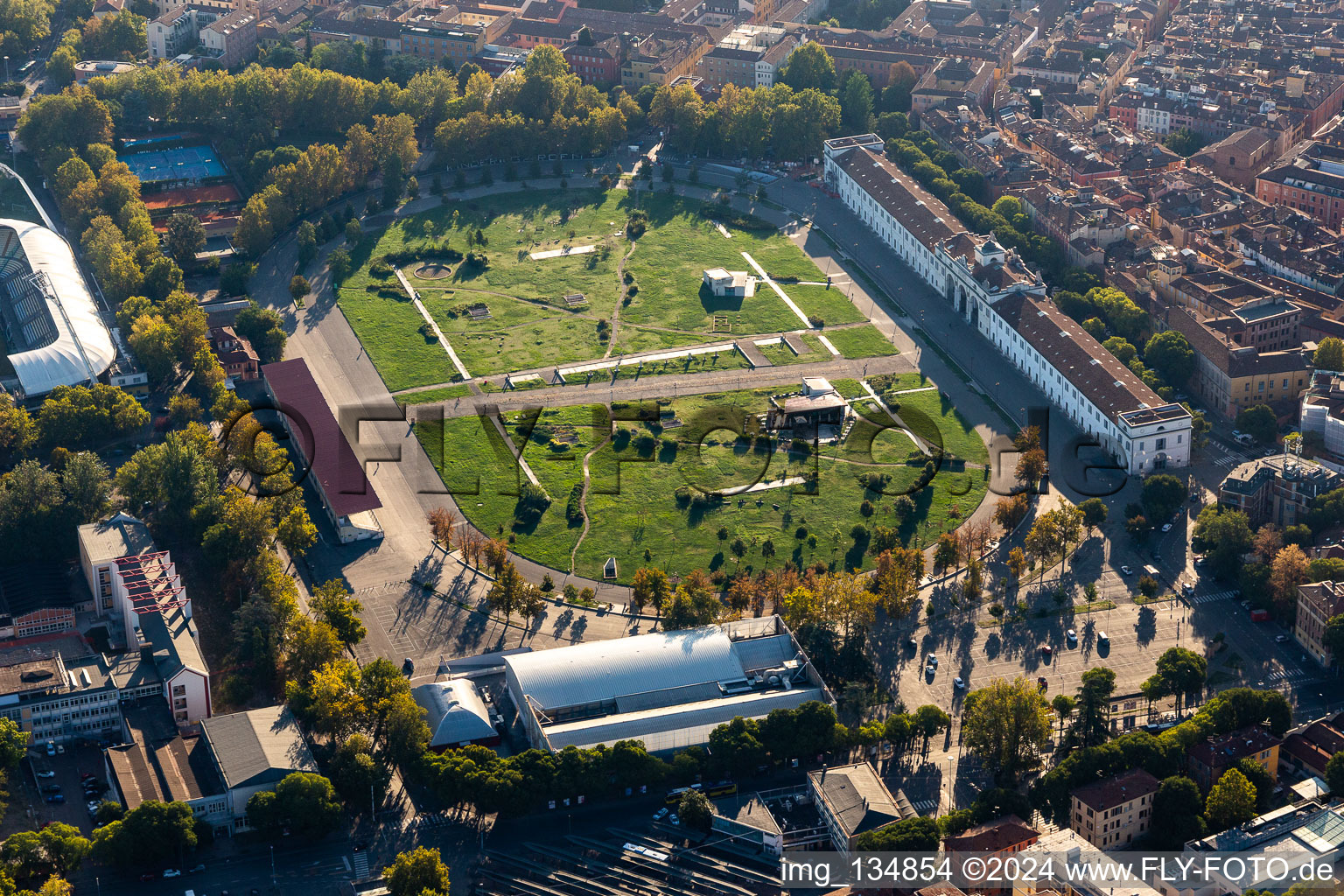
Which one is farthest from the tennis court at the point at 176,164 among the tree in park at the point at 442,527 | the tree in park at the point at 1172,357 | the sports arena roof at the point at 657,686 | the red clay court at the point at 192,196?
the tree in park at the point at 1172,357

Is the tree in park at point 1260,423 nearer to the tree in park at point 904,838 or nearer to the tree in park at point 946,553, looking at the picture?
the tree in park at point 946,553

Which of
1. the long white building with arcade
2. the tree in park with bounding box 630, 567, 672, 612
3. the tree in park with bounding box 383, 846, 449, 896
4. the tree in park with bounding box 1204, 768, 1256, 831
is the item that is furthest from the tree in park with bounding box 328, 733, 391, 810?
the long white building with arcade

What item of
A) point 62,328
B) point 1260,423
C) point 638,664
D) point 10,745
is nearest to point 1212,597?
point 1260,423

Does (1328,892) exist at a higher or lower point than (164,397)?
higher

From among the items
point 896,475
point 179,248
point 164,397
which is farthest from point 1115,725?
point 179,248

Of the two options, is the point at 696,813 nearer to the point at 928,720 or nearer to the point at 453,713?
the point at 928,720

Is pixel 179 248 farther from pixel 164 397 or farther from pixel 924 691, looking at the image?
pixel 924 691

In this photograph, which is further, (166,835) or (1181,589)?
(1181,589)

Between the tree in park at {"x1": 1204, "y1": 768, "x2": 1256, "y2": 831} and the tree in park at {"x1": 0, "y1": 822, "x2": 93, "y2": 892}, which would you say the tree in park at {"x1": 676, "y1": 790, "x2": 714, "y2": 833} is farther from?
the tree in park at {"x1": 0, "y1": 822, "x2": 93, "y2": 892}

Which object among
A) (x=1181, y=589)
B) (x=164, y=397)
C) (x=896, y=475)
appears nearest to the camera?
(x=1181, y=589)
